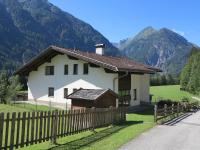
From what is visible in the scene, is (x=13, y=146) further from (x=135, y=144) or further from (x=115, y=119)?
(x=115, y=119)

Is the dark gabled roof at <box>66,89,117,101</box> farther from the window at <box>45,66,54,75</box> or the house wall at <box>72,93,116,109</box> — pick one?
the window at <box>45,66,54,75</box>

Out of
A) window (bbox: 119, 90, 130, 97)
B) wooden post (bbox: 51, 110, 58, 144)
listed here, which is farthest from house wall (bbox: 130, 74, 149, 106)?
wooden post (bbox: 51, 110, 58, 144)

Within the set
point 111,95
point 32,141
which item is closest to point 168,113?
point 111,95

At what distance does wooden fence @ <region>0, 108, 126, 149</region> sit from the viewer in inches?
455

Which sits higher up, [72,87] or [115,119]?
[72,87]

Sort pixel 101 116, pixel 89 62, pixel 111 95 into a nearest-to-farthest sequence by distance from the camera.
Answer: pixel 101 116, pixel 111 95, pixel 89 62

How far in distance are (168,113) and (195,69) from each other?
73107 millimetres

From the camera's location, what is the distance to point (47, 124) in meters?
13.6

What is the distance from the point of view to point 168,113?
1009 inches

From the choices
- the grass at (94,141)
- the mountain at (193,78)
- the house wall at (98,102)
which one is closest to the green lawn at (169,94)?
the mountain at (193,78)

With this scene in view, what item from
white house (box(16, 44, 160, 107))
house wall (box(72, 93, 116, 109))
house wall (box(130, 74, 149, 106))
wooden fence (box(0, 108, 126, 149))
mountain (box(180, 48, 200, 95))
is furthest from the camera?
mountain (box(180, 48, 200, 95))

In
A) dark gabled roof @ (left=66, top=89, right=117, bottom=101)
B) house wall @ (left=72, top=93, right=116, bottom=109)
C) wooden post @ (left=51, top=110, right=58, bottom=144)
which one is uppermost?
dark gabled roof @ (left=66, top=89, right=117, bottom=101)

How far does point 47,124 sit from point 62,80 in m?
23.0

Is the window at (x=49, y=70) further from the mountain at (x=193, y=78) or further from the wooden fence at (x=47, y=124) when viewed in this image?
the mountain at (x=193, y=78)
